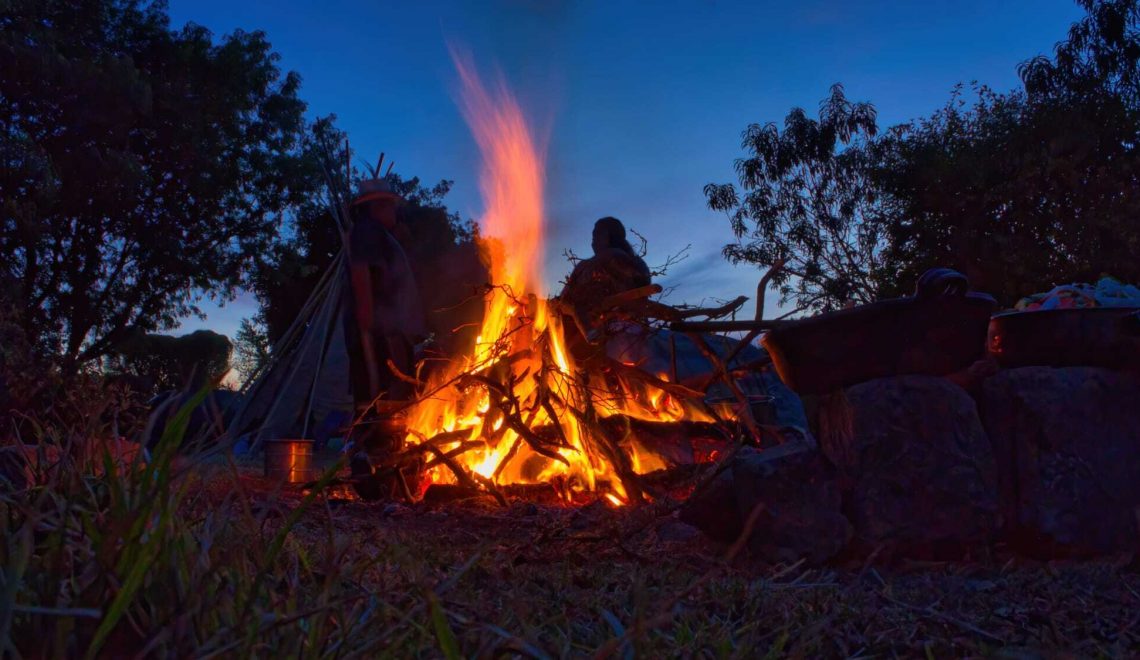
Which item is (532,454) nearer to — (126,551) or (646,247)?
(646,247)

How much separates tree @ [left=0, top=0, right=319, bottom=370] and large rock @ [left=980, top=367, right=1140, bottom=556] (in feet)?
47.2

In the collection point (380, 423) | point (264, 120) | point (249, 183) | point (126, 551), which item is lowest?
point (126, 551)

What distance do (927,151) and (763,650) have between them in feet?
63.7

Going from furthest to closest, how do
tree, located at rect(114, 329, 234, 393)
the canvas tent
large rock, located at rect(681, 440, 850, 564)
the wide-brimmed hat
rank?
tree, located at rect(114, 329, 234, 393)
the canvas tent
the wide-brimmed hat
large rock, located at rect(681, 440, 850, 564)

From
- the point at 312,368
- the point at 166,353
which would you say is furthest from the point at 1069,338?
the point at 166,353

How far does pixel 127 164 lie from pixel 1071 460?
1602cm

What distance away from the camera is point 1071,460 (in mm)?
3268

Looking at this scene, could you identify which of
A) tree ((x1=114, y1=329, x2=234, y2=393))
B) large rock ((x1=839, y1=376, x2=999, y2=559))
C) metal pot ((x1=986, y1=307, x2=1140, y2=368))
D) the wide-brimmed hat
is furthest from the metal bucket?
tree ((x1=114, y1=329, x2=234, y2=393))

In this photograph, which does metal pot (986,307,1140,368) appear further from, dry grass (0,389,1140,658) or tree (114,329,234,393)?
tree (114,329,234,393)

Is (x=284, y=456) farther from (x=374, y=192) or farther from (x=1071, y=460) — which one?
(x=1071, y=460)

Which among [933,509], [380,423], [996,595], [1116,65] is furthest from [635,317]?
[1116,65]

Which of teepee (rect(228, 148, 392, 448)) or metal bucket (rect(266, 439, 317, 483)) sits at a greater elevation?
teepee (rect(228, 148, 392, 448))

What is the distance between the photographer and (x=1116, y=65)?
17.8 metres

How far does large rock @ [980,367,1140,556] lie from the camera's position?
10.5 feet
